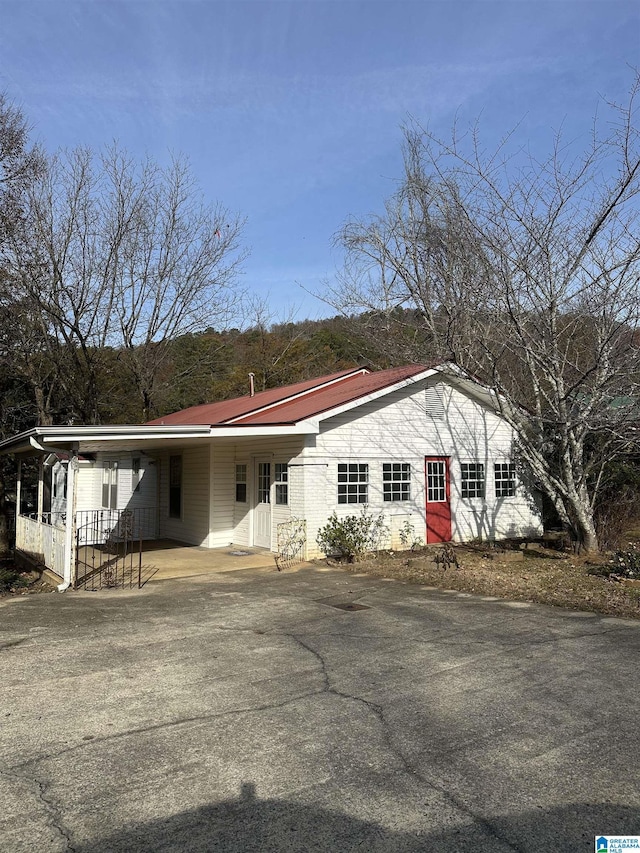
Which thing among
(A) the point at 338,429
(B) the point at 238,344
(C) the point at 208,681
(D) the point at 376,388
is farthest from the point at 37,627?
(B) the point at 238,344

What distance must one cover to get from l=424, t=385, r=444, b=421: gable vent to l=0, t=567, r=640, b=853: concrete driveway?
773cm

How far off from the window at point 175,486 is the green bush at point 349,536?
5.44m

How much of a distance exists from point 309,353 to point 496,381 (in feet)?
80.1

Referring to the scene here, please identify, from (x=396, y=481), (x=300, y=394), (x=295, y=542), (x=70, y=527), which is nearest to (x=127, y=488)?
(x=300, y=394)

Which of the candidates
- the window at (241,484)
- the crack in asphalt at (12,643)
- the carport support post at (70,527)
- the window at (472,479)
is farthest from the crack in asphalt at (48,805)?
the window at (472,479)

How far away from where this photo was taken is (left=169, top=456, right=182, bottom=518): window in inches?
656

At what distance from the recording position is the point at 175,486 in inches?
668

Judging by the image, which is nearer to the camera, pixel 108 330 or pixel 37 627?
pixel 37 627

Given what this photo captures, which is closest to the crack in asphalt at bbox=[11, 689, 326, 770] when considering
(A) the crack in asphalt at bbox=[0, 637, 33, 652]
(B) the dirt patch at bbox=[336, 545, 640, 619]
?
(A) the crack in asphalt at bbox=[0, 637, 33, 652]

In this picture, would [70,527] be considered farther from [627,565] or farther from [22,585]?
[627,565]

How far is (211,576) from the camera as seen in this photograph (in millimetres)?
11297

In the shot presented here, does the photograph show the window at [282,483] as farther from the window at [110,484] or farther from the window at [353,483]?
the window at [110,484]

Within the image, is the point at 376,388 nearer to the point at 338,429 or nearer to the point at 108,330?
the point at 338,429

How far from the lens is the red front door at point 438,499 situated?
14.7 meters
